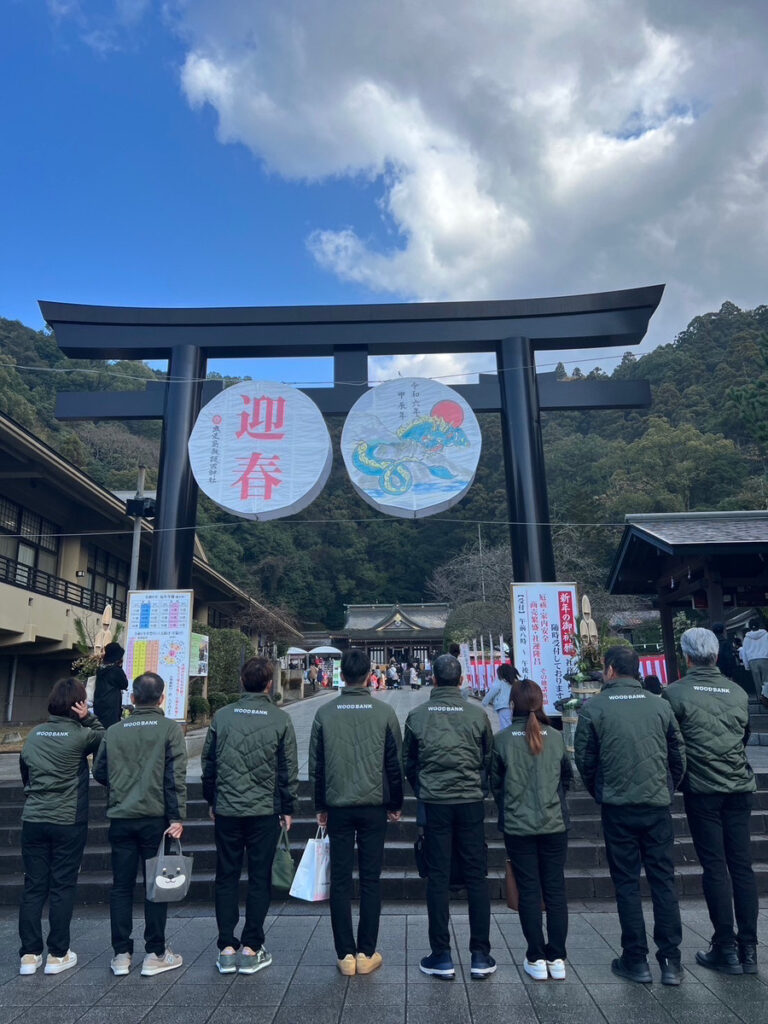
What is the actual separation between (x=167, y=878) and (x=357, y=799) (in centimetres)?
111

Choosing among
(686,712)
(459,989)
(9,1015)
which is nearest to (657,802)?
(686,712)

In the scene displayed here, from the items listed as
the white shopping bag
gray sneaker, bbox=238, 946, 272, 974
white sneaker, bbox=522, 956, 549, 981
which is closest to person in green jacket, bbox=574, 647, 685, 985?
white sneaker, bbox=522, 956, 549, 981

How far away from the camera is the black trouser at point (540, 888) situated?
358cm

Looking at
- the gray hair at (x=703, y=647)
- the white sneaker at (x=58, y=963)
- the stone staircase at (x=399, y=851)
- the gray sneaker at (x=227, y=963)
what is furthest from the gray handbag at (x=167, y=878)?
the gray hair at (x=703, y=647)

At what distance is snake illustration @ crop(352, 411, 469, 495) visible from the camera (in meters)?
8.20

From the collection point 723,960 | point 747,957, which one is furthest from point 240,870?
point 747,957

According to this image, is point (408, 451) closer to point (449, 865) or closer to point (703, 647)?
point (703, 647)

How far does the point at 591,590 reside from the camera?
2761 centimetres

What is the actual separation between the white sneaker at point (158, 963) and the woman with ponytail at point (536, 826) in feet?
6.53

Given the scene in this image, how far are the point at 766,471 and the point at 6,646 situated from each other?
37626 millimetres

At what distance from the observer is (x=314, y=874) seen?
381 centimetres

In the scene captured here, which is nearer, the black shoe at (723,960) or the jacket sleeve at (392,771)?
the black shoe at (723,960)

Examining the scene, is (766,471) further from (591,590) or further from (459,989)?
(459,989)

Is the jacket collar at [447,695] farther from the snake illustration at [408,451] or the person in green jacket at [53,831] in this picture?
the snake illustration at [408,451]
